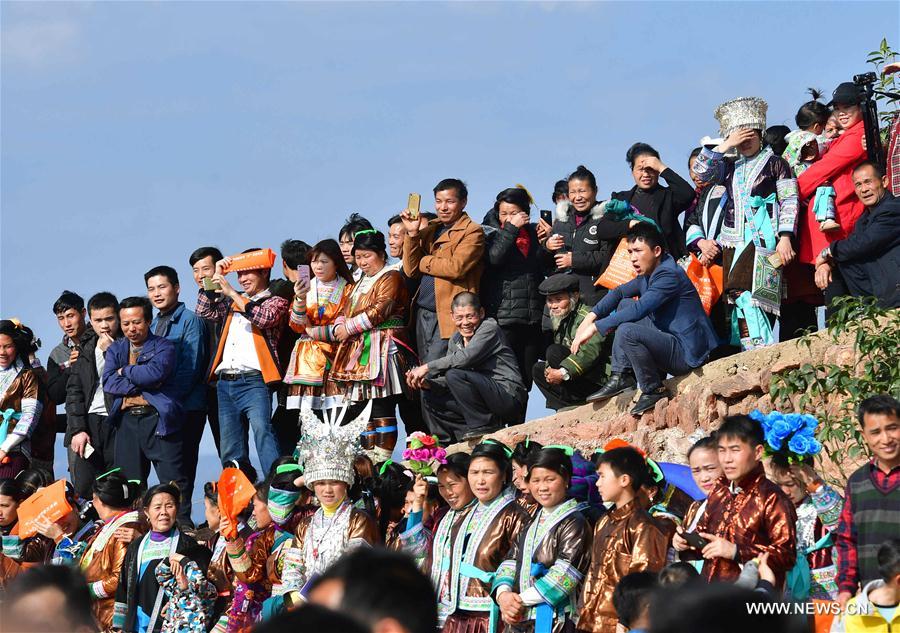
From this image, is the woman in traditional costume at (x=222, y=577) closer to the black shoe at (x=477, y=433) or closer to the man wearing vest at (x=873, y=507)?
the black shoe at (x=477, y=433)

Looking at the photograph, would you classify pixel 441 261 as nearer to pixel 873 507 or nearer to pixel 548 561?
pixel 548 561

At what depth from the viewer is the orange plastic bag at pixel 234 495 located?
8.02 m

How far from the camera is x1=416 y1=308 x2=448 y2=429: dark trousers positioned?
9625 mm

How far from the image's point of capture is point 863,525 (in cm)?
545

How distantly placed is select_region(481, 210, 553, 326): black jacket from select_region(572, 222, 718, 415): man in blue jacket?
0.88 m

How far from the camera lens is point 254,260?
393 inches

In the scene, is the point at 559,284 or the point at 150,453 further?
the point at 150,453

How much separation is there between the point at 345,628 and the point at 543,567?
14.0ft

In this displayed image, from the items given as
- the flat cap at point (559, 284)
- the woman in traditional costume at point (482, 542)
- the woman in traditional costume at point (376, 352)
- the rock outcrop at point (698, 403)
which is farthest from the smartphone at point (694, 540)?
the woman in traditional costume at point (376, 352)

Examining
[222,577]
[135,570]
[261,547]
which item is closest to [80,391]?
[135,570]

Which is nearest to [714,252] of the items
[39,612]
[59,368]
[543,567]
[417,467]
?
[417,467]

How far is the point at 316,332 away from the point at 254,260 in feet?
2.63

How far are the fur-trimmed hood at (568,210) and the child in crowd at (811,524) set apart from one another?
3.89 m

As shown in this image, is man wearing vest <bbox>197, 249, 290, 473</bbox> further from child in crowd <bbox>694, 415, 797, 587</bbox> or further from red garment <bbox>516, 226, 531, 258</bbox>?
child in crowd <bbox>694, 415, 797, 587</bbox>
